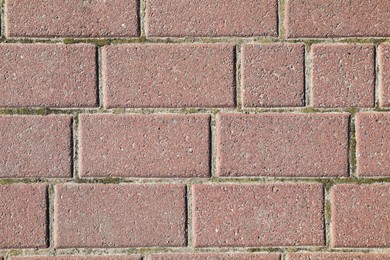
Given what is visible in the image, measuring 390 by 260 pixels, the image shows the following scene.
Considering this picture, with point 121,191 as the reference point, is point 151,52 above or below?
above

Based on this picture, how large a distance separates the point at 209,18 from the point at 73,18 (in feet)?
0.97

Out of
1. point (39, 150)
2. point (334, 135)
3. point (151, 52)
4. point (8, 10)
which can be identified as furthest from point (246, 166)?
point (8, 10)

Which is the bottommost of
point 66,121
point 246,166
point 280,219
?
point 280,219

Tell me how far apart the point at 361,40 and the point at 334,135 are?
22 cm

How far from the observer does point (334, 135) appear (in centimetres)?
101

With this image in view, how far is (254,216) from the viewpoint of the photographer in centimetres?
102

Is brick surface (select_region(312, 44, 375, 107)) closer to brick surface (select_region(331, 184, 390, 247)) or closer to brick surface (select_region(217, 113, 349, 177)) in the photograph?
brick surface (select_region(217, 113, 349, 177))

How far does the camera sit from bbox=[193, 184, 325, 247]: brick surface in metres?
1.02

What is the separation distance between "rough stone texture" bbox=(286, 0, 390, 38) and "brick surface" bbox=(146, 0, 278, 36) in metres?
0.06

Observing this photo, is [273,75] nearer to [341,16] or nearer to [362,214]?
[341,16]

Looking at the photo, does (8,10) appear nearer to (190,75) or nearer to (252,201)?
(190,75)

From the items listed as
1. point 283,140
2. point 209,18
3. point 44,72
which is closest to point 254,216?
point 283,140

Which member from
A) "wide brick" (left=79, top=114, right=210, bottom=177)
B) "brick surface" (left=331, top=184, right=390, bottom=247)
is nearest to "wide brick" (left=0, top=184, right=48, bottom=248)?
"wide brick" (left=79, top=114, right=210, bottom=177)

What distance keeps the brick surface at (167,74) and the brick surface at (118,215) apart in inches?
7.6
